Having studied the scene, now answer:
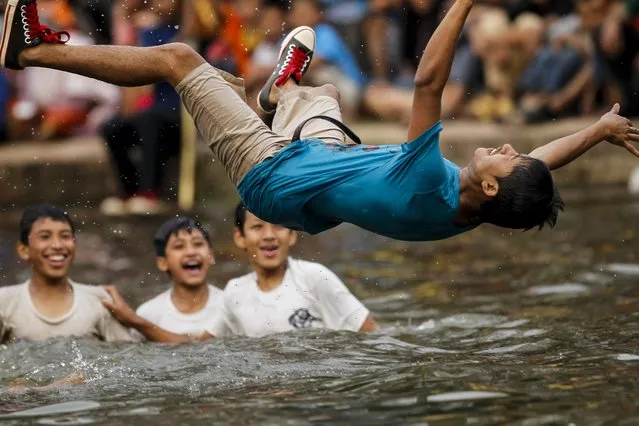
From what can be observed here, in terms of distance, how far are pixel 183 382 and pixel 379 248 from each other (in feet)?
18.6

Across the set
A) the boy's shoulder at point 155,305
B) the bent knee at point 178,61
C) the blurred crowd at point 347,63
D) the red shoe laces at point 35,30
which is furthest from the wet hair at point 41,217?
the blurred crowd at point 347,63

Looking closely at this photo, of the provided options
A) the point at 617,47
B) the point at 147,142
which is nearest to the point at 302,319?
the point at 147,142

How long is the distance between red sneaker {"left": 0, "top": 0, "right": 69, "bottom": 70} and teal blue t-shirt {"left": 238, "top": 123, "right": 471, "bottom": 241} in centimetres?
140

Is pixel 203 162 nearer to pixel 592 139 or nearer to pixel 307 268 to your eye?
pixel 307 268

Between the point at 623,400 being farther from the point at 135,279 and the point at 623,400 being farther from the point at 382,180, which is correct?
the point at 135,279

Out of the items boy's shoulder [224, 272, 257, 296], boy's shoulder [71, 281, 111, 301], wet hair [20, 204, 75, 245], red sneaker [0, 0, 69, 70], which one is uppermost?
red sneaker [0, 0, 69, 70]

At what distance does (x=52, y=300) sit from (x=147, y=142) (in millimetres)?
6102

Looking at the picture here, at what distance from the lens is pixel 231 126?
845cm

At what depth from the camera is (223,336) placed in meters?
9.84

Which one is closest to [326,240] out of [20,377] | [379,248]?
[379,248]

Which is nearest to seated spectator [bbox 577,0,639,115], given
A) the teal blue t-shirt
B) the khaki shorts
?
the khaki shorts

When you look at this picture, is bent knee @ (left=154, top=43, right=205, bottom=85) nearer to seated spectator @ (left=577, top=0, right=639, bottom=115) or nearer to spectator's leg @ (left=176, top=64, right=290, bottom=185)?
spectator's leg @ (left=176, top=64, right=290, bottom=185)

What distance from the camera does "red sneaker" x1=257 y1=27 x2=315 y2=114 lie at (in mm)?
9180

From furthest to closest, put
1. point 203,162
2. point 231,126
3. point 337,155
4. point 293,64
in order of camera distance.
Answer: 1. point 203,162
2. point 293,64
3. point 231,126
4. point 337,155
